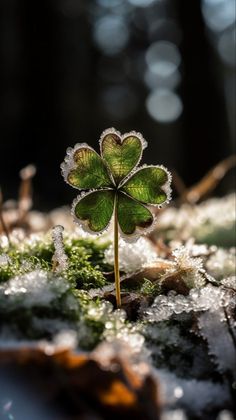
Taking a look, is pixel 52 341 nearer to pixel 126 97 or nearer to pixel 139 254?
pixel 139 254

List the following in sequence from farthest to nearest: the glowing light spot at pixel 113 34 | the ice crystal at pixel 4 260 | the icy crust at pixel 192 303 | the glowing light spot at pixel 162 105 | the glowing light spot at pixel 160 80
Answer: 1. the glowing light spot at pixel 160 80
2. the glowing light spot at pixel 113 34
3. the glowing light spot at pixel 162 105
4. the ice crystal at pixel 4 260
5. the icy crust at pixel 192 303

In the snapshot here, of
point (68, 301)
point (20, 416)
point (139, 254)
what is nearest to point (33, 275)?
point (68, 301)

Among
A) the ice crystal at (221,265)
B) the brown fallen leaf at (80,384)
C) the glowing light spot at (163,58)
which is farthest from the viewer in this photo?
the glowing light spot at (163,58)

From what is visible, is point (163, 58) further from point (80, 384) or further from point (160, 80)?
point (80, 384)

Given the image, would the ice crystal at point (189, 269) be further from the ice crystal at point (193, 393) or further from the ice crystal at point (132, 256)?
the ice crystal at point (193, 393)

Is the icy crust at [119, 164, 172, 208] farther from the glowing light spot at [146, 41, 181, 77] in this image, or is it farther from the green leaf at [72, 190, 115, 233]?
the glowing light spot at [146, 41, 181, 77]

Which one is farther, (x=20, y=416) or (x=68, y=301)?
(x=68, y=301)

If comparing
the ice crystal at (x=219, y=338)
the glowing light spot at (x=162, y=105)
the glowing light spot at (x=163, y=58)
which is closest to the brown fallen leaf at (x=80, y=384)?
the ice crystal at (x=219, y=338)
